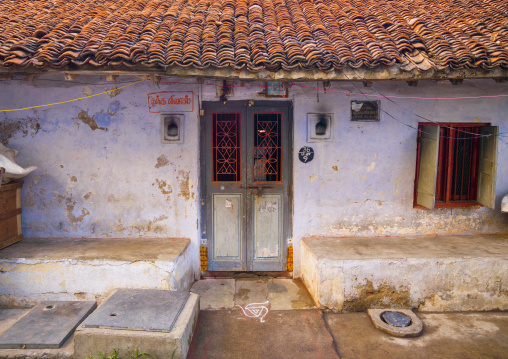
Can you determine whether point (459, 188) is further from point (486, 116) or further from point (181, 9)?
point (181, 9)

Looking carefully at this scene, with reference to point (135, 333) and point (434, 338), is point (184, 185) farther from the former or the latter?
point (434, 338)

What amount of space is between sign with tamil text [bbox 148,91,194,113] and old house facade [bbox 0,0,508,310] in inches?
0.6

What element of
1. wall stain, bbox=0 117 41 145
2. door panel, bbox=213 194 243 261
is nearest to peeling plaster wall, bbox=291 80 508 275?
door panel, bbox=213 194 243 261

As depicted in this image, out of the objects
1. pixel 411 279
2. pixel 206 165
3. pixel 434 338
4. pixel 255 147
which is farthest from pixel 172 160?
pixel 434 338

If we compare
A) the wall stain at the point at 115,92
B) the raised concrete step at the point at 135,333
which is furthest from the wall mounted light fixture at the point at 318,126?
the raised concrete step at the point at 135,333

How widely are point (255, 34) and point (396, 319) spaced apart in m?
4.58

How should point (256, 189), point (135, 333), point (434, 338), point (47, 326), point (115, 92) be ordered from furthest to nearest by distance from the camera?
point (256, 189)
point (115, 92)
point (434, 338)
point (47, 326)
point (135, 333)

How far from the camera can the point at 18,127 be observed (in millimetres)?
5926

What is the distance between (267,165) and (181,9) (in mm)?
3227

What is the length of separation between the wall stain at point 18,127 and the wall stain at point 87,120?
72cm

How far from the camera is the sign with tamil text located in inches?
229

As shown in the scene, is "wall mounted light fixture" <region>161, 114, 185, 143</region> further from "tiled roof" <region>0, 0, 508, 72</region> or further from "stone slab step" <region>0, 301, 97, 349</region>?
"stone slab step" <region>0, 301, 97, 349</region>

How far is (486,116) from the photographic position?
6.03m

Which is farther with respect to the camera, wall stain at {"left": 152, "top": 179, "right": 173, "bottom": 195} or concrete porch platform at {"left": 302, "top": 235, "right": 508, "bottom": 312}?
wall stain at {"left": 152, "top": 179, "right": 173, "bottom": 195}
